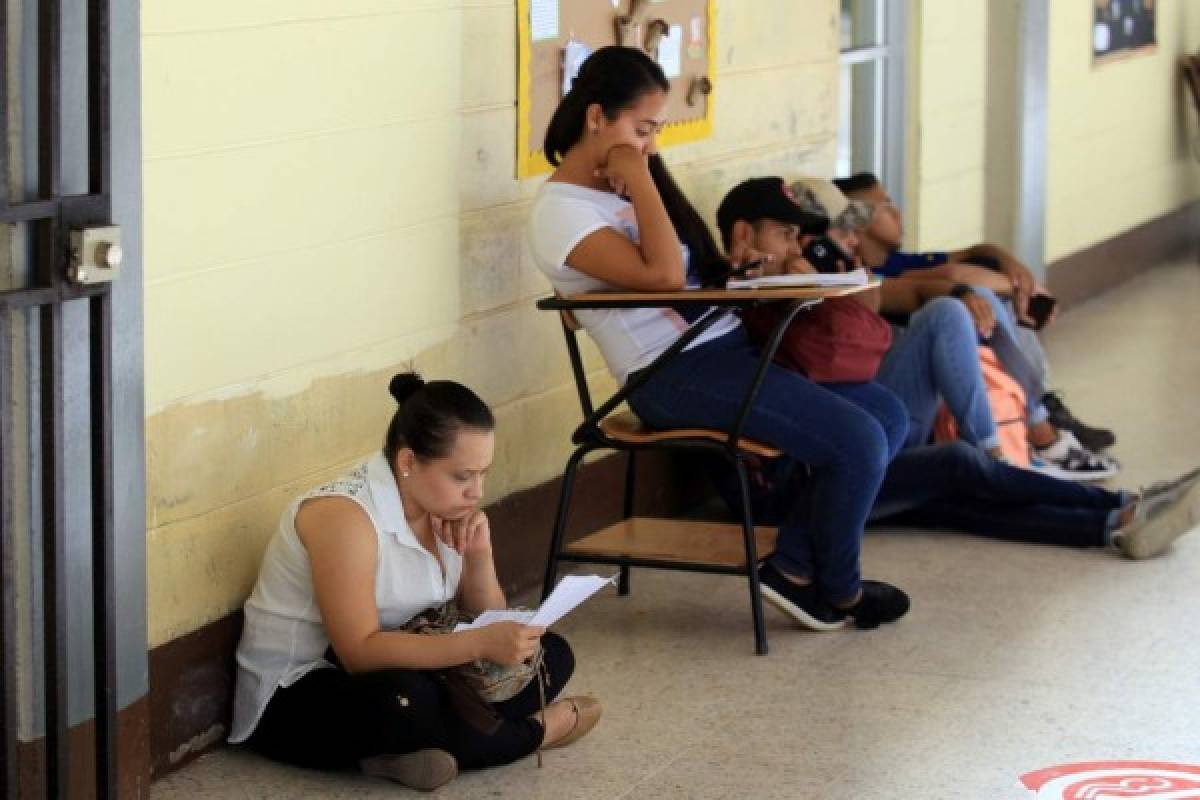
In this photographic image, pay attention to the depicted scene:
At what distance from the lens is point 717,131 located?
18.1ft

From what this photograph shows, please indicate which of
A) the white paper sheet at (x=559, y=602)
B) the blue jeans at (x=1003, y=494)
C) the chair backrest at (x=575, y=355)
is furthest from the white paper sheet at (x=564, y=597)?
the blue jeans at (x=1003, y=494)

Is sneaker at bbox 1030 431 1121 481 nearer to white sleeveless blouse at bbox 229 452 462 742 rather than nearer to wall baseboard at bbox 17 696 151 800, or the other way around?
white sleeveless blouse at bbox 229 452 462 742

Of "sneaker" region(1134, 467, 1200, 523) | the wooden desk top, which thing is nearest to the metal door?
the wooden desk top

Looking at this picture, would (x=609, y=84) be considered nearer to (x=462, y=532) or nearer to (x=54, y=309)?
(x=462, y=532)

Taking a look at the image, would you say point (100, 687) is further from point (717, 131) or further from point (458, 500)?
point (717, 131)

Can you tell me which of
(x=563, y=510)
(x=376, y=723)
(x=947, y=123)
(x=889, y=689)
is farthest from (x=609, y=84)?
(x=947, y=123)

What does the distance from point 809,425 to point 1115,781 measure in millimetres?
1060

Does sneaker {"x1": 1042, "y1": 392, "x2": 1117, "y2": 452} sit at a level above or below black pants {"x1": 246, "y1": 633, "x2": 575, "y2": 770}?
above

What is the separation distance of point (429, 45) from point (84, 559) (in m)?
1.49

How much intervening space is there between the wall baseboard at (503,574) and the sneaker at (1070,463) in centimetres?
97

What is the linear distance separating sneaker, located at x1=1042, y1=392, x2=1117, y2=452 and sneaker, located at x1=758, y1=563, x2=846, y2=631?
67.2 inches

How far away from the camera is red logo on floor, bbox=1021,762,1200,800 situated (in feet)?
11.9

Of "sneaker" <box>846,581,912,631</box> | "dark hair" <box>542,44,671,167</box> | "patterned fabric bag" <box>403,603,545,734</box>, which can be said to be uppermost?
"dark hair" <box>542,44,671,167</box>

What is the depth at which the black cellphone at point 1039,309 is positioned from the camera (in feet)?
20.0
